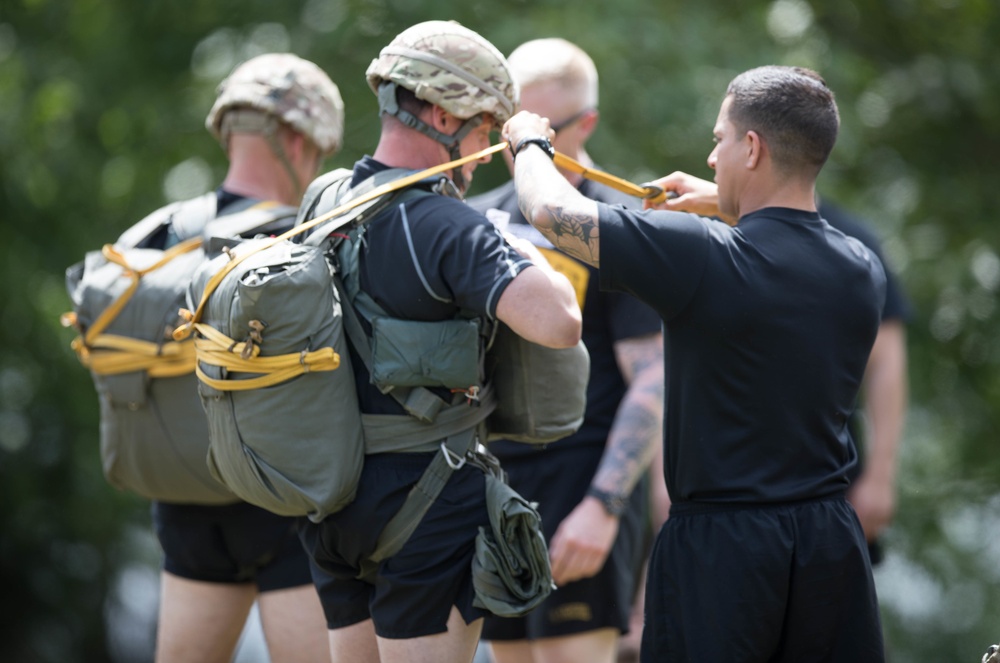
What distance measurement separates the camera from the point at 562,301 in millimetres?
3014

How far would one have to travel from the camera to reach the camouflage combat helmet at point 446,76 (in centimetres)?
323

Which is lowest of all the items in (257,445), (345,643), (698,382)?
(345,643)

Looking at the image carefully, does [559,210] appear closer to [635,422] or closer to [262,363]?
[262,363]

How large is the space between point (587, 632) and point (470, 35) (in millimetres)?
2148

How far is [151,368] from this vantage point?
3984 millimetres

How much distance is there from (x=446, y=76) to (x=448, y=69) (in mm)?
23

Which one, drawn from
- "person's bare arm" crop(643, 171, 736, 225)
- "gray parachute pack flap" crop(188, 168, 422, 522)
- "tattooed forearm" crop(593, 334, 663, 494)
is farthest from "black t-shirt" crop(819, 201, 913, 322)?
"gray parachute pack flap" crop(188, 168, 422, 522)

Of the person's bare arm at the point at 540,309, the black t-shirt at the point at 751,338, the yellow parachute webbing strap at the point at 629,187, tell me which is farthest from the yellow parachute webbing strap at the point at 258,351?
the black t-shirt at the point at 751,338

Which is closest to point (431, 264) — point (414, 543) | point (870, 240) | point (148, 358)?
point (414, 543)

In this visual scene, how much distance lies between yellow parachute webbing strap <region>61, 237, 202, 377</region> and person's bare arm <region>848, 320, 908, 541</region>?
2.96 m

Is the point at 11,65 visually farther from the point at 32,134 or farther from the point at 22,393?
the point at 22,393

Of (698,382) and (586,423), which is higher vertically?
(698,382)

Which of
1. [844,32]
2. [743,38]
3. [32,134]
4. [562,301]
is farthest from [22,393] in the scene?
[562,301]

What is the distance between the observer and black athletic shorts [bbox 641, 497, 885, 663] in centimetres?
298
